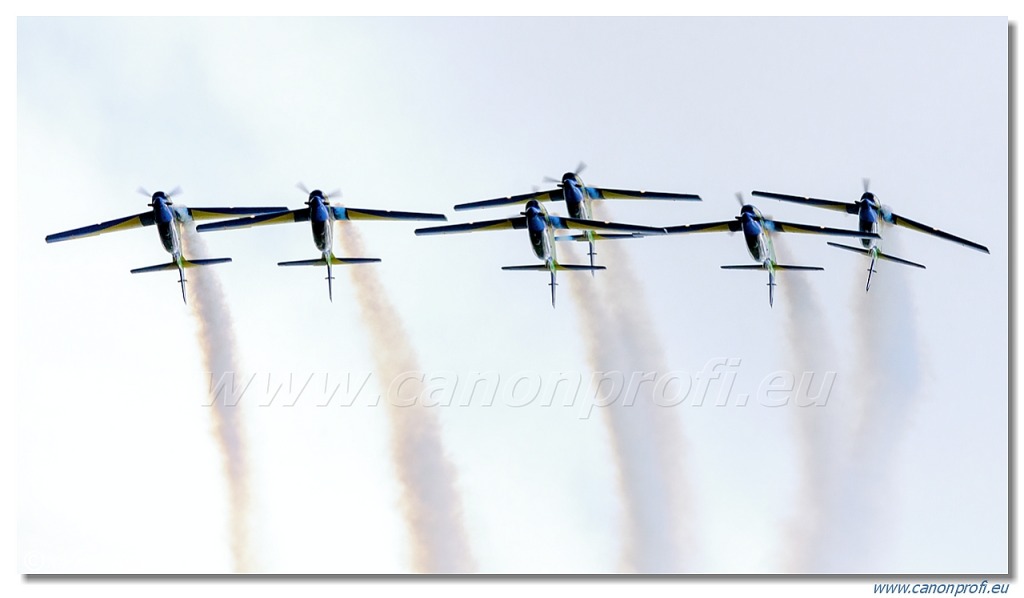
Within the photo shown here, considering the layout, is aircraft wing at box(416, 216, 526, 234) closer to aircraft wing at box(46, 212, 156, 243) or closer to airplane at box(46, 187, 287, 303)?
airplane at box(46, 187, 287, 303)

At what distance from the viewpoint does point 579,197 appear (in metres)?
54.2

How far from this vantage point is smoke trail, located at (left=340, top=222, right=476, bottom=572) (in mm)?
54906

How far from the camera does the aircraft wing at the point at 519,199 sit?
55156 mm

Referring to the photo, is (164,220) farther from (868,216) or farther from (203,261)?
(868,216)

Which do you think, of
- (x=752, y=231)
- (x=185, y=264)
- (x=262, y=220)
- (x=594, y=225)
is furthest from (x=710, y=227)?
(x=185, y=264)

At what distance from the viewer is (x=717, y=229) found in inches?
2090

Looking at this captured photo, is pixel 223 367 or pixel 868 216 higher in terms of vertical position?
pixel 868 216

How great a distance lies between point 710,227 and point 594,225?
445cm

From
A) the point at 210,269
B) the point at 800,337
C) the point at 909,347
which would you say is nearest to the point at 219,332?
the point at 210,269

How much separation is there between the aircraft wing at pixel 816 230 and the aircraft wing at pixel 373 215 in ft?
38.2

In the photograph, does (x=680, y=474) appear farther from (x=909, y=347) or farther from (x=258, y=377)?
(x=258, y=377)

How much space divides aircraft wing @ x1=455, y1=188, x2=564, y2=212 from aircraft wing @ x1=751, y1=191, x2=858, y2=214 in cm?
685

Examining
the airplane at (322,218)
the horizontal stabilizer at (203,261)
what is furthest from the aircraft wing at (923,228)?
the horizontal stabilizer at (203,261)

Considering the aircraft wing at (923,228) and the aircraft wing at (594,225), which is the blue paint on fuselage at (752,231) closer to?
the aircraft wing at (594,225)
